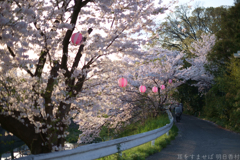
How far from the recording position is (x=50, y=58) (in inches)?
266

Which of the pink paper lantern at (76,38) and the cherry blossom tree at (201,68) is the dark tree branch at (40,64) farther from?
the cherry blossom tree at (201,68)

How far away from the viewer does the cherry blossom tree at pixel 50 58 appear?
5.89 m

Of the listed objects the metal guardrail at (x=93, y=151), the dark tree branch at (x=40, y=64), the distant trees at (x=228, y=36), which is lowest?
the metal guardrail at (x=93, y=151)

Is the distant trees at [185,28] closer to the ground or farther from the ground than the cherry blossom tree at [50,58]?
farther from the ground

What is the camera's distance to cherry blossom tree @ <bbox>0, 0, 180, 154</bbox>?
5.89 m

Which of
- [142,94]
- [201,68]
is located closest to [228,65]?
[201,68]

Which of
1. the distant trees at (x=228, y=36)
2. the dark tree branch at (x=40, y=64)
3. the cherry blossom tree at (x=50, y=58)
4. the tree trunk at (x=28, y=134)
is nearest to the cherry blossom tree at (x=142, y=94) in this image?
the distant trees at (x=228, y=36)

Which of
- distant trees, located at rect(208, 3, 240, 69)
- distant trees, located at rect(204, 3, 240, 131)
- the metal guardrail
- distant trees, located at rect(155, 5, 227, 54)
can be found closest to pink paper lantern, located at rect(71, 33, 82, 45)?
the metal guardrail

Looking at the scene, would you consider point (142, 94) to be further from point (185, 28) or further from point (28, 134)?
point (185, 28)

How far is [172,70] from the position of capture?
23031 millimetres

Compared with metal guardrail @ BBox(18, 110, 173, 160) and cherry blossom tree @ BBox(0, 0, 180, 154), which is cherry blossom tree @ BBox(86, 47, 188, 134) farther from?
metal guardrail @ BBox(18, 110, 173, 160)

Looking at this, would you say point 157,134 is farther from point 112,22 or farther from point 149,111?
point 149,111

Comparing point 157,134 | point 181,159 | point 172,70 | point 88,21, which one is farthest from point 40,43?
point 172,70

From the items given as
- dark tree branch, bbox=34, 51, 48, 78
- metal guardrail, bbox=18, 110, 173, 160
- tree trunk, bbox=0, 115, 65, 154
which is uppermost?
dark tree branch, bbox=34, 51, 48, 78
